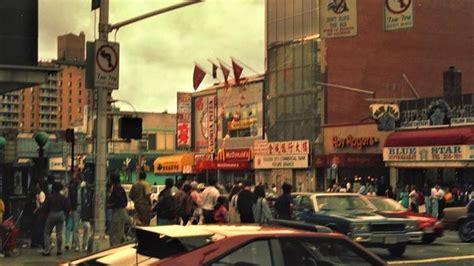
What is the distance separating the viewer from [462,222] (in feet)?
67.3

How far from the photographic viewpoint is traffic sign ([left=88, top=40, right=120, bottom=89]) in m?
14.1

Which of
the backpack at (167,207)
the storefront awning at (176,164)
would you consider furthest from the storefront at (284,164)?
the backpack at (167,207)

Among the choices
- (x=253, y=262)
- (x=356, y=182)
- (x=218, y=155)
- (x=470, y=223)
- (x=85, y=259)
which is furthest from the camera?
(x=218, y=155)

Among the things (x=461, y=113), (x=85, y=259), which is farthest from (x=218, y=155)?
(x=85, y=259)

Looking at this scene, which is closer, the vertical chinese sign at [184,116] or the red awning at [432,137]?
the red awning at [432,137]

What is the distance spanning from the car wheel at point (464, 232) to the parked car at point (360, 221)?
219 inches

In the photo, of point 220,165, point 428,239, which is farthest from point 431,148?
point 220,165

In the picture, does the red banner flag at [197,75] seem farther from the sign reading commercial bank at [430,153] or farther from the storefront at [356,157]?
the sign reading commercial bank at [430,153]

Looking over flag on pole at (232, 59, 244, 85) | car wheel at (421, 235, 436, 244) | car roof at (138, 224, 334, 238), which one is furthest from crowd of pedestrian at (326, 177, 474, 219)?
car roof at (138, 224, 334, 238)

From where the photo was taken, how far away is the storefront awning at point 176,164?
5878 cm

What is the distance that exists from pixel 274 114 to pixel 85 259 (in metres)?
44.3

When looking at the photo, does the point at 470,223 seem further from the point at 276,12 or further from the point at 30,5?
the point at 276,12

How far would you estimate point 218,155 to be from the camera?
5394 cm

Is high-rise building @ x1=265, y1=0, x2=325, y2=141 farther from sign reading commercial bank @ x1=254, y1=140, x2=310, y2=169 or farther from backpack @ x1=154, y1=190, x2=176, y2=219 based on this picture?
backpack @ x1=154, y1=190, x2=176, y2=219
